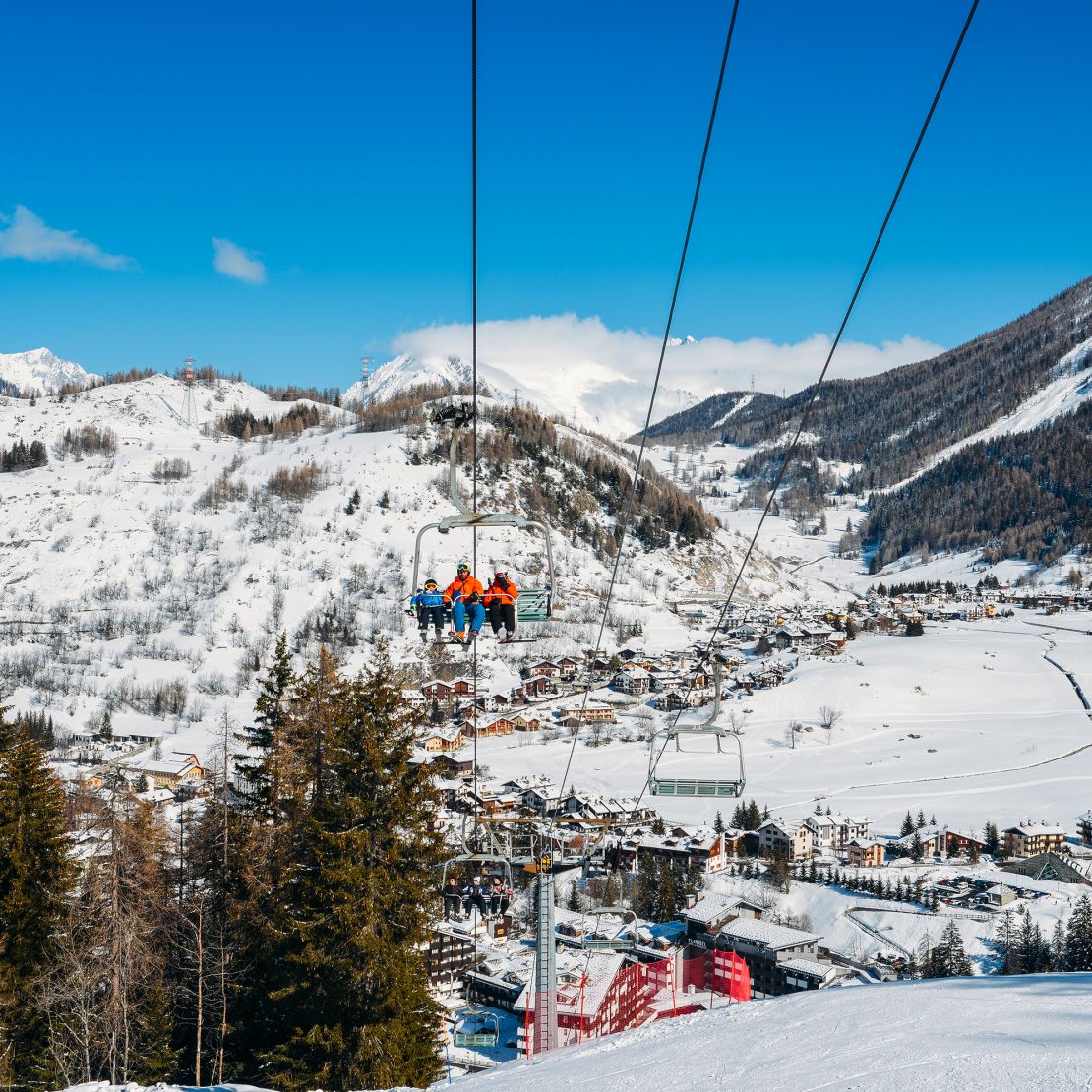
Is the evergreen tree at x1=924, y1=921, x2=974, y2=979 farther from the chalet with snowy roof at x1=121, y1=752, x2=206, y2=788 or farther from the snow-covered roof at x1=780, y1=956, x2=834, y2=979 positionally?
the chalet with snowy roof at x1=121, y1=752, x2=206, y2=788

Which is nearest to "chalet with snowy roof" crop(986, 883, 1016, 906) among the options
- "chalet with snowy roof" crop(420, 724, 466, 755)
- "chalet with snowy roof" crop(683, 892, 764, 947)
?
"chalet with snowy roof" crop(683, 892, 764, 947)

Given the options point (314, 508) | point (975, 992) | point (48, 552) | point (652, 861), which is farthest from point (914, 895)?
point (48, 552)

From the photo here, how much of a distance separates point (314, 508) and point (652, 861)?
68878 millimetres

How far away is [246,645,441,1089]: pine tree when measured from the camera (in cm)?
1155

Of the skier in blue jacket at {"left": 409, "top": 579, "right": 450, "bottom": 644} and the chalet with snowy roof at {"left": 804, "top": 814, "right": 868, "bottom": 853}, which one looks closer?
the skier in blue jacket at {"left": 409, "top": 579, "right": 450, "bottom": 644}

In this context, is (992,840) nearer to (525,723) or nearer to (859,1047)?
(525,723)

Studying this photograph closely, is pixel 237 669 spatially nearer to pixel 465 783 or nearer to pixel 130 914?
pixel 465 783

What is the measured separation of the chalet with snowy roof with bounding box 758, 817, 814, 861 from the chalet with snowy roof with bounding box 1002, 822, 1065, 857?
27.4 feet

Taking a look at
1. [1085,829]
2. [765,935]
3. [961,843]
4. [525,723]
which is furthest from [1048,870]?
[525,723]

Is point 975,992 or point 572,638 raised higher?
point 572,638

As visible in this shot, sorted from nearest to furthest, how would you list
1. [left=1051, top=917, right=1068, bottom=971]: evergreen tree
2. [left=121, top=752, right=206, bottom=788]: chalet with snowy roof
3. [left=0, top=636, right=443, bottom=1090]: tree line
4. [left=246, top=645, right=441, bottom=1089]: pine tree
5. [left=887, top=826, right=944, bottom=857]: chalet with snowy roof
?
[left=246, top=645, right=441, bottom=1089]: pine tree → [left=0, top=636, right=443, bottom=1090]: tree line → [left=1051, top=917, right=1068, bottom=971]: evergreen tree → [left=887, top=826, right=944, bottom=857]: chalet with snowy roof → [left=121, top=752, right=206, bottom=788]: chalet with snowy roof

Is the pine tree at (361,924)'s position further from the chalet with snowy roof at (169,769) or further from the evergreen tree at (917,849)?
the chalet with snowy roof at (169,769)

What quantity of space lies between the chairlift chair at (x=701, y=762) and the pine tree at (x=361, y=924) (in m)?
3.21

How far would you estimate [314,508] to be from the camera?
99.3 meters
